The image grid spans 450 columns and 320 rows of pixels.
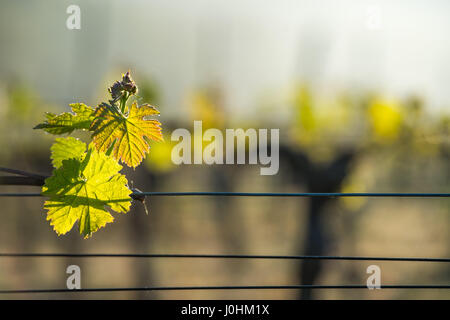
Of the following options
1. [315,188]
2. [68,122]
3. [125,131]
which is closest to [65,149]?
[68,122]

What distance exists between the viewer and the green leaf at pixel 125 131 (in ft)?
4.14

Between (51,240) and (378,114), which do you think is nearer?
(378,114)

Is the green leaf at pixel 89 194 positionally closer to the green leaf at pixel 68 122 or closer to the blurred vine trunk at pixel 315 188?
the green leaf at pixel 68 122

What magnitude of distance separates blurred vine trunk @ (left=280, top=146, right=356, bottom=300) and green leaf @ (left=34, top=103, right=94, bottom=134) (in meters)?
4.58

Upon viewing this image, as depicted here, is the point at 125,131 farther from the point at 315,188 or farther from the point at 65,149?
the point at 315,188

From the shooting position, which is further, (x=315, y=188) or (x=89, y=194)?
(x=315, y=188)

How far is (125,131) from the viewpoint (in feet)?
4.30

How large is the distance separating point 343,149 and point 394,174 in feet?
4.57

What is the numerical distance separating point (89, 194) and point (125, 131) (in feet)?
0.69

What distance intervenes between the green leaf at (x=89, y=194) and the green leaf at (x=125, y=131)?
41mm

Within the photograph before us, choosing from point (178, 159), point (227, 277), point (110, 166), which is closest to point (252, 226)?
point (227, 277)
